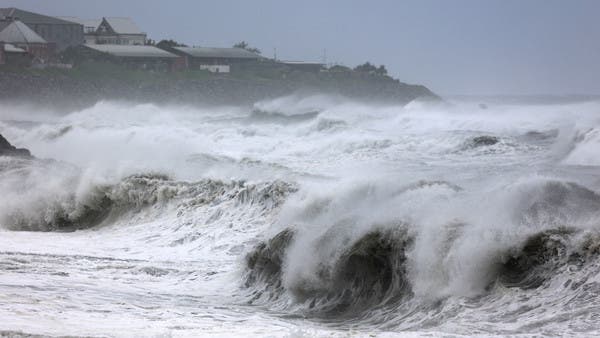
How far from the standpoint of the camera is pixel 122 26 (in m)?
105

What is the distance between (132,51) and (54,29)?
8045 millimetres

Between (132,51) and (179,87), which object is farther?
(132,51)

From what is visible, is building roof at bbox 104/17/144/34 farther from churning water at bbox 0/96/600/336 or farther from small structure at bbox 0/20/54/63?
churning water at bbox 0/96/600/336

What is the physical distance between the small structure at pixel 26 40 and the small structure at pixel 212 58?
13.0m

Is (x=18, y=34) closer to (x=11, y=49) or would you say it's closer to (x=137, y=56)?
(x=11, y=49)

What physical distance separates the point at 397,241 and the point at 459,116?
1276 inches

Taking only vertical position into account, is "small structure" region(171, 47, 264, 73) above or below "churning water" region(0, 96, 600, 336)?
above

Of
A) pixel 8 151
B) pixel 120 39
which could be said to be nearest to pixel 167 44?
pixel 120 39

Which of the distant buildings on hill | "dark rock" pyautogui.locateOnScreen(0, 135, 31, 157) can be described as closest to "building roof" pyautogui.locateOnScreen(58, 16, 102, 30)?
the distant buildings on hill

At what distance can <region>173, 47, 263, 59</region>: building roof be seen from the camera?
319 ft

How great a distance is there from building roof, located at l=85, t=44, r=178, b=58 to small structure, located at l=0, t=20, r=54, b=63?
509 centimetres

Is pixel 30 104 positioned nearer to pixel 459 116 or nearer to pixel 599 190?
pixel 459 116

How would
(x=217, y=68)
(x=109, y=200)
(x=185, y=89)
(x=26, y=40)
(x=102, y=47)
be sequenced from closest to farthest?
(x=109, y=200)
(x=185, y=89)
(x=26, y=40)
(x=102, y=47)
(x=217, y=68)

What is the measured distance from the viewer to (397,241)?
40.0 ft
